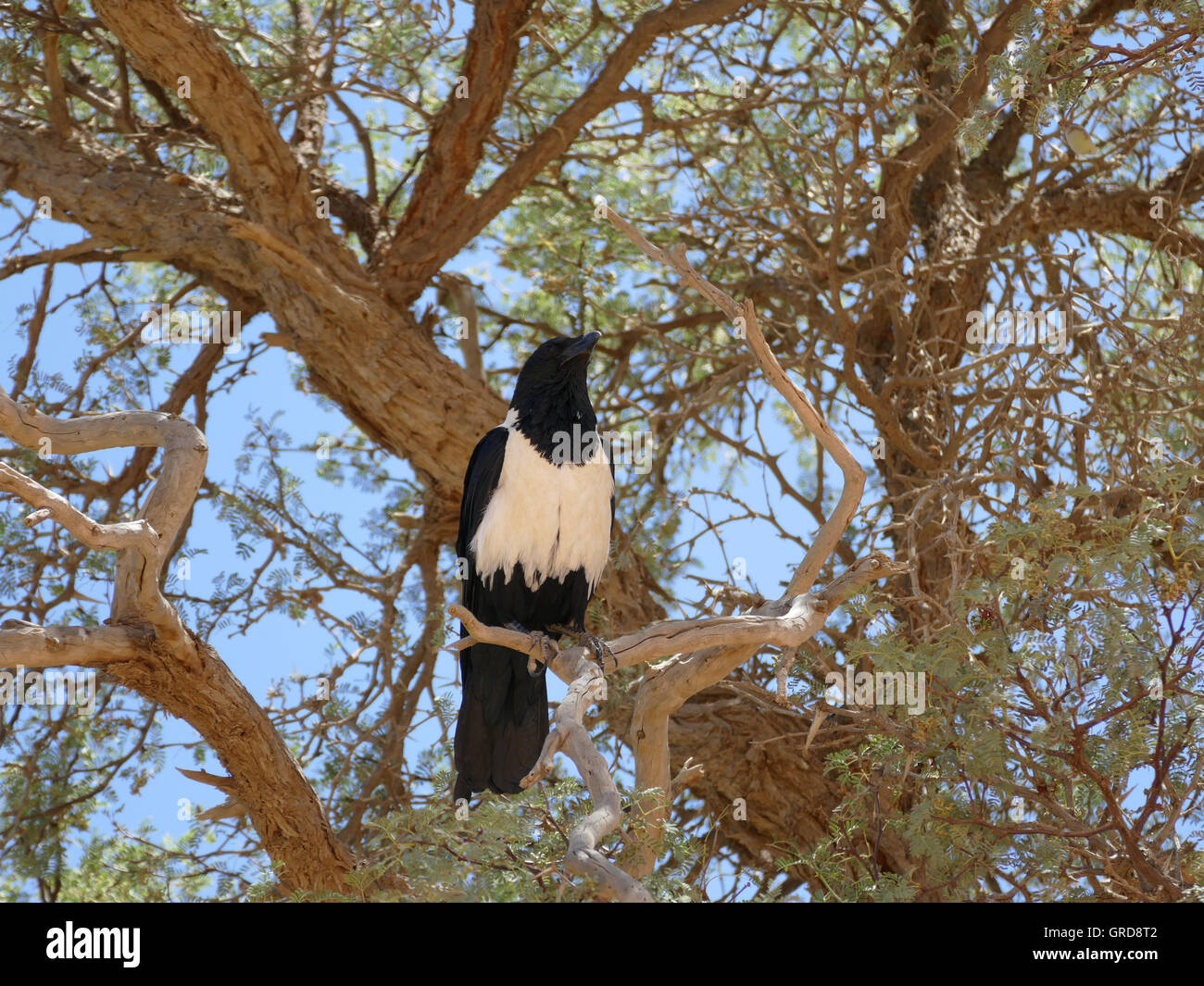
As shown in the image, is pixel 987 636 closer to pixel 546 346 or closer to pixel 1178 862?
pixel 1178 862

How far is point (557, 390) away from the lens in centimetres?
475

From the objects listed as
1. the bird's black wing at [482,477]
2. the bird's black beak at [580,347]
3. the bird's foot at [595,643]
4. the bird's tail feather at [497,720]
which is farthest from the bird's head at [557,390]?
the bird's tail feather at [497,720]

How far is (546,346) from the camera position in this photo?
4789 millimetres

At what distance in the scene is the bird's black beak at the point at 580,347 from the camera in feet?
15.3

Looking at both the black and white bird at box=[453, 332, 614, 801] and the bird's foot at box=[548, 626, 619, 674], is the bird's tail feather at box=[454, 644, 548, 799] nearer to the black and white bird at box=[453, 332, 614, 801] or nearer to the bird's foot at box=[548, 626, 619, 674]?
the black and white bird at box=[453, 332, 614, 801]

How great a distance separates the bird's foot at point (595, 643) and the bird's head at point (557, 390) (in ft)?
2.45

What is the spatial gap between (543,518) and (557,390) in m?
0.54

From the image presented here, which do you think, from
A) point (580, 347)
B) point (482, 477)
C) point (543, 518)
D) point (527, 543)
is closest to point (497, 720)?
point (527, 543)

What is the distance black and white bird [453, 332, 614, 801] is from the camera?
451 cm

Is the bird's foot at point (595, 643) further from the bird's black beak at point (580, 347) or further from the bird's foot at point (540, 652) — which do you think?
the bird's black beak at point (580, 347)

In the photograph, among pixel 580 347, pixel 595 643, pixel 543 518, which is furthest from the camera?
pixel 580 347

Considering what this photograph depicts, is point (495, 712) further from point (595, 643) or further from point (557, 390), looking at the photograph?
point (557, 390)

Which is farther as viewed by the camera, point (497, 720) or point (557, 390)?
point (557, 390)

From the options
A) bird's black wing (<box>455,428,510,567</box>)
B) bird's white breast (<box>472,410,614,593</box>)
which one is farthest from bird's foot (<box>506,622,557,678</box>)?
bird's black wing (<box>455,428,510,567</box>)
